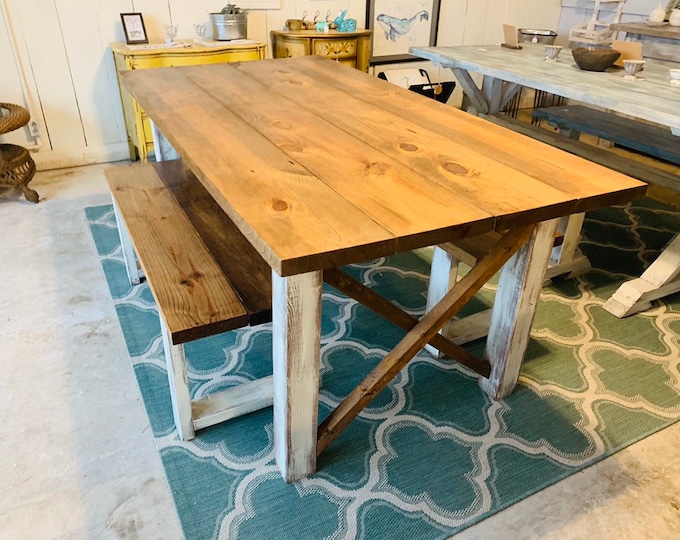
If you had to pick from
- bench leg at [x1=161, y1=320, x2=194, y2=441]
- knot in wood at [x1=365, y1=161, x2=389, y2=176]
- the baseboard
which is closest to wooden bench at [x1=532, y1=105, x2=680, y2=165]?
knot in wood at [x1=365, y1=161, x2=389, y2=176]

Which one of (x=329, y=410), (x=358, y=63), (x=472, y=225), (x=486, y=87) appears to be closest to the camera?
(x=472, y=225)

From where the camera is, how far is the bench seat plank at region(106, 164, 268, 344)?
1.25 m

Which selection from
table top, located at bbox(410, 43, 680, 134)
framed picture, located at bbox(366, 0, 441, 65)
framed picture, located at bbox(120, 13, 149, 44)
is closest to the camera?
table top, located at bbox(410, 43, 680, 134)

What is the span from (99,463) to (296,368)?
632mm

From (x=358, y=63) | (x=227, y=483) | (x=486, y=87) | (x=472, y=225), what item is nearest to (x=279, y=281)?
(x=472, y=225)

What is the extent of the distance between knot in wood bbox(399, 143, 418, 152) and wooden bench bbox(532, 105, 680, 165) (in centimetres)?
177

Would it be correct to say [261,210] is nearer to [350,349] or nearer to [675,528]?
[350,349]

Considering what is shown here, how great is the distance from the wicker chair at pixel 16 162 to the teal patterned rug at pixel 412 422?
0.94 metres

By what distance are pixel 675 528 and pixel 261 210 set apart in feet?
4.01

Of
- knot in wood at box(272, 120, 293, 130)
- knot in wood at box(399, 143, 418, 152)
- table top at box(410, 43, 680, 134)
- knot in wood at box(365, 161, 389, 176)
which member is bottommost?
table top at box(410, 43, 680, 134)

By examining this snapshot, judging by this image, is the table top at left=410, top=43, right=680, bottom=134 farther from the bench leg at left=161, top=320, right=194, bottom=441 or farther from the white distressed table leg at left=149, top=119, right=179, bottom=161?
the bench leg at left=161, top=320, right=194, bottom=441

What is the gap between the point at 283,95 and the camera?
1890 mm

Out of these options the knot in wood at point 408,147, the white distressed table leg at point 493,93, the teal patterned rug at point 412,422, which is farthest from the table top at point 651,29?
the knot in wood at point 408,147

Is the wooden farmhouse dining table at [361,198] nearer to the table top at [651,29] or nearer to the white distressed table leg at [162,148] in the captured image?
the white distressed table leg at [162,148]
